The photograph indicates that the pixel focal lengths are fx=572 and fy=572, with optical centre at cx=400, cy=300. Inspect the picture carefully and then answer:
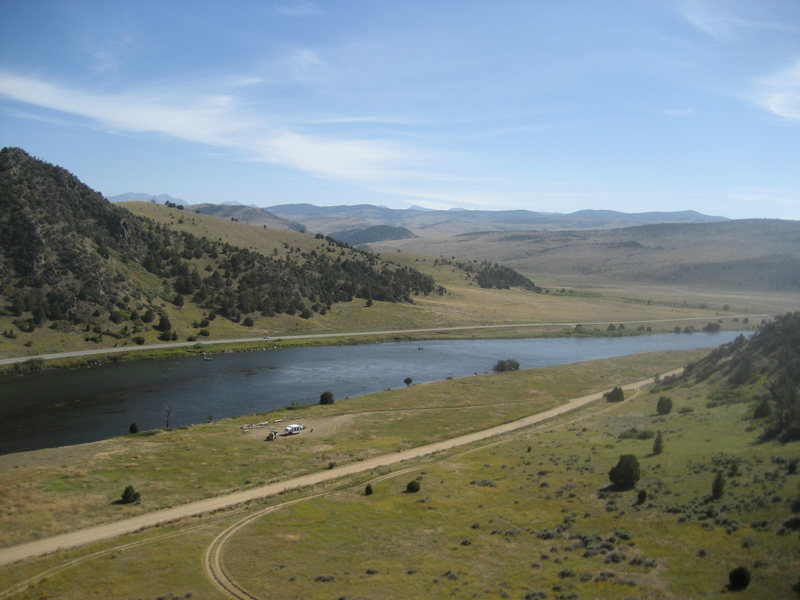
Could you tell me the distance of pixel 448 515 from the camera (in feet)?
126

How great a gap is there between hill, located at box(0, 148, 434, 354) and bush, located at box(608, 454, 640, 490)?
323ft

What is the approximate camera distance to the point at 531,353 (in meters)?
126

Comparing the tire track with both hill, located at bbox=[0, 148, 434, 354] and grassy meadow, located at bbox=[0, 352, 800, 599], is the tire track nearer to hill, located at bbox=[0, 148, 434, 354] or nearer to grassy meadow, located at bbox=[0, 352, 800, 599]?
grassy meadow, located at bbox=[0, 352, 800, 599]

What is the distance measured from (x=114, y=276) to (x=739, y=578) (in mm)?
132082

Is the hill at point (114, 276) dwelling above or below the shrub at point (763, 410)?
above

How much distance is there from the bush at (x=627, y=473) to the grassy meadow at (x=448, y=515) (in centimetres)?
82

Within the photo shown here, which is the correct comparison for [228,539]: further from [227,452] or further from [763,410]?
[763,410]

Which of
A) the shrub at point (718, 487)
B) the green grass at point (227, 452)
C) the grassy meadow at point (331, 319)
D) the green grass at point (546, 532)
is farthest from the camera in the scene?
the grassy meadow at point (331, 319)

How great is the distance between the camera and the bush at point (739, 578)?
75.4ft

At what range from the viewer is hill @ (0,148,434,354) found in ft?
369

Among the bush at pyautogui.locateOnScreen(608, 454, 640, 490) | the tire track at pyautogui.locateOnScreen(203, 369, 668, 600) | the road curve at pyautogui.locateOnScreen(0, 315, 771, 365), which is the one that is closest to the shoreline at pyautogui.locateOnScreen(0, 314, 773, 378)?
the road curve at pyautogui.locateOnScreen(0, 315, 771, 365)

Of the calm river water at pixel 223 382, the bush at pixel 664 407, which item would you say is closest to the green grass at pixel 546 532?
the bush at pixel 664 407

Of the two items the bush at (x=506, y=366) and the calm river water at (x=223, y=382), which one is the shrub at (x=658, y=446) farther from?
the bush at (x=506, y=366)

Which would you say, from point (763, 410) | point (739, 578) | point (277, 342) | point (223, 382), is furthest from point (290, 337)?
point (739, 578)
